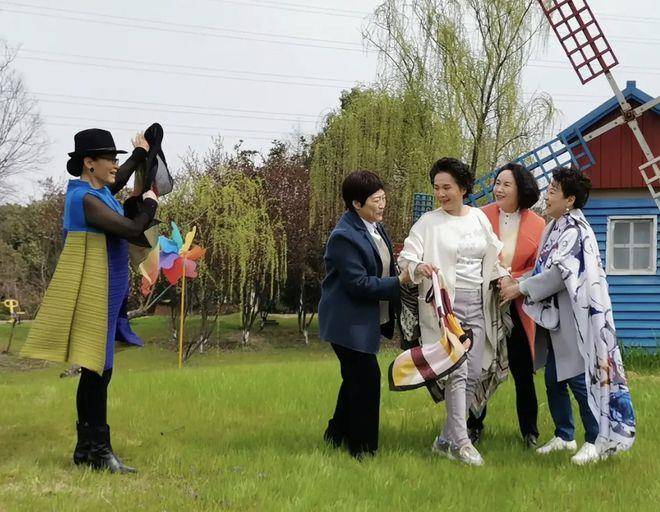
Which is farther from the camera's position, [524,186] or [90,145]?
[524,186]

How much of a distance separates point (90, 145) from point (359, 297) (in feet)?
5.71

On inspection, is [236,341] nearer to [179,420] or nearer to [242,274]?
[242,274]

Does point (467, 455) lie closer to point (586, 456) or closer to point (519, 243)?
point (586, 456)

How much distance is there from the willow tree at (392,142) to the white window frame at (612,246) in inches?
215

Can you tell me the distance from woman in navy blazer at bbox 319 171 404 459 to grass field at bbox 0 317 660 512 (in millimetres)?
292

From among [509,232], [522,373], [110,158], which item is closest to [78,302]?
[110,158]

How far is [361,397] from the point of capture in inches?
169

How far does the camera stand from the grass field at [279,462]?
11.4ft

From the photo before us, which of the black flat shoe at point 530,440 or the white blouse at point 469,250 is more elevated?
the white blouse at point 469,250

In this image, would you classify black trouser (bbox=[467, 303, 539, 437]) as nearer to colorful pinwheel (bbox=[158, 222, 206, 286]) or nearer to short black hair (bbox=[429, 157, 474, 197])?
short black hair (bbox=[429, 157, 474, 197])

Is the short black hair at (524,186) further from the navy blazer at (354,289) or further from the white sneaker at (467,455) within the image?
the white sneaker at (467,455)

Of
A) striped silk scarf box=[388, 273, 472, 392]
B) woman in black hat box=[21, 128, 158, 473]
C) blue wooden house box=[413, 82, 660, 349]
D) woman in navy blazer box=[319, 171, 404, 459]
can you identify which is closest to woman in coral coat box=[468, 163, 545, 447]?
striped silk scarf box=[388, 273, 472, 392]

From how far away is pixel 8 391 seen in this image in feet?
23.6

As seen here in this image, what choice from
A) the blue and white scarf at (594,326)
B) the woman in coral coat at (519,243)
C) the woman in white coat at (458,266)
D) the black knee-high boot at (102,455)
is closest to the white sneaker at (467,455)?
the woman in white coat at (458,266)
